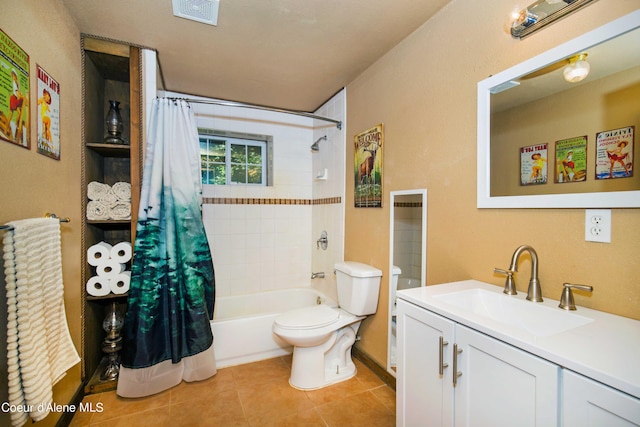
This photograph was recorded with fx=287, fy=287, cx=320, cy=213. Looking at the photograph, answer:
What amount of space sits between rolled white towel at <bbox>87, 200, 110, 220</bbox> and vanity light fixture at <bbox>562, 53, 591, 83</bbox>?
264cm

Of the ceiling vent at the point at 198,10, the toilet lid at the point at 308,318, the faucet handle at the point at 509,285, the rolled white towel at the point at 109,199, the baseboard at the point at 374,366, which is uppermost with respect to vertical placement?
the ceiling vent at the point at 198,10

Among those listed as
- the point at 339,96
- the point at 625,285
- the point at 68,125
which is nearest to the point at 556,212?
the point at 625,285

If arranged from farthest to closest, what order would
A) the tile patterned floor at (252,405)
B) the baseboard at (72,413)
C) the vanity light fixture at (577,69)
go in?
the tile patterned floor at (252,405) → the baseboard at (72,413) → the vanity light fixture at (577,69)

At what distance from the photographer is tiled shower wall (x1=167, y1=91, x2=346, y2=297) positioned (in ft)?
9.36

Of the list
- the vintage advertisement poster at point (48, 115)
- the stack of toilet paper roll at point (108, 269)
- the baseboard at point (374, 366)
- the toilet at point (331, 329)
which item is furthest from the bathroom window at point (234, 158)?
the baseboard at point (374, 366)

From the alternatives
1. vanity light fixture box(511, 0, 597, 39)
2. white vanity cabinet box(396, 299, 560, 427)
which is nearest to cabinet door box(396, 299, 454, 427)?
white vanity cabinet box(396, 299, 560, 427)

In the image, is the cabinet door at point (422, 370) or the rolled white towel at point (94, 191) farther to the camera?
the rolled white towel at point (94, 191)

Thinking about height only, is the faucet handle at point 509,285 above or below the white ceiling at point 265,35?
below

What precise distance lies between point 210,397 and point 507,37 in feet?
8.56

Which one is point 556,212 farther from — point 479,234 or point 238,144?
point 238,144

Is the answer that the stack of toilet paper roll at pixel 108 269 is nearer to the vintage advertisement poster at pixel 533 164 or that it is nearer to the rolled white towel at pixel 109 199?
the rolled white towel at pixel 109 199

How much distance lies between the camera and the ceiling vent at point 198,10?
5.14 ft

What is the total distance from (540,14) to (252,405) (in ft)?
8.14

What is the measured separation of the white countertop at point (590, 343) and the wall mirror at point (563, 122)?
0.39 meters
